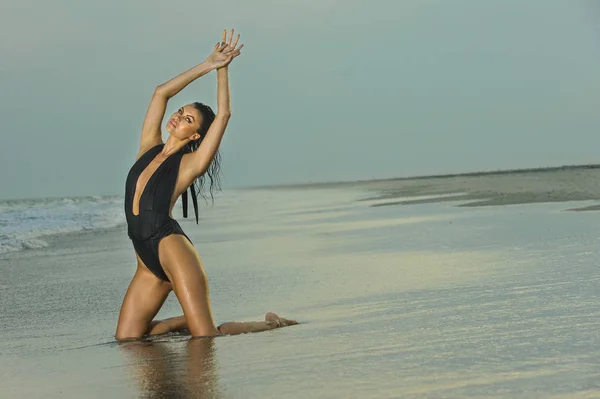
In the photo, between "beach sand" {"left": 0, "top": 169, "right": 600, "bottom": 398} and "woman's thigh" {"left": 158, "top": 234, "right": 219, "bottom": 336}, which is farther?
"woman's thigh" {"left": 158, "top": 234, "right": 219, "bottom": 336}

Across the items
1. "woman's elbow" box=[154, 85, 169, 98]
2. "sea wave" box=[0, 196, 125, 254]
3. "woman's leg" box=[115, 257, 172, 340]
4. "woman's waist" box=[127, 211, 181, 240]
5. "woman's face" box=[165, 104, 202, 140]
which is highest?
"woman's elbow" box=[154, 85, 169, 98]

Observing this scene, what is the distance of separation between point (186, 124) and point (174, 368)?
209 centimetres

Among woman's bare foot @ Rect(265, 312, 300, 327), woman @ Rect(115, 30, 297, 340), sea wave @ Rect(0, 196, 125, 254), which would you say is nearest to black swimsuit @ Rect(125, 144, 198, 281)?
woman @ Rect(115, 30, 297, 340)

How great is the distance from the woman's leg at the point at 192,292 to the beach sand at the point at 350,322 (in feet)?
0.62

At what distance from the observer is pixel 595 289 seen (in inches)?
241

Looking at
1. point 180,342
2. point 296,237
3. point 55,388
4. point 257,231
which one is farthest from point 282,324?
point 257,231

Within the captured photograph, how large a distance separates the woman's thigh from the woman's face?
2.07ft

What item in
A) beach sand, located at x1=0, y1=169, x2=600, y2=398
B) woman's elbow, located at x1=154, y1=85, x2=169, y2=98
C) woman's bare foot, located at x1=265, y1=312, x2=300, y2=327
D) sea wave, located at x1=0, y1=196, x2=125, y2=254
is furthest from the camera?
sea wave, located at x1=0, y1=196, x2=125, y2=254

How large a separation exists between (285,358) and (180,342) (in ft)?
3.75

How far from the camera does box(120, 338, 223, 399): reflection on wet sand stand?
401 cm

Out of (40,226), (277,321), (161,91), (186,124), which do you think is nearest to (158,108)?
(161,91)

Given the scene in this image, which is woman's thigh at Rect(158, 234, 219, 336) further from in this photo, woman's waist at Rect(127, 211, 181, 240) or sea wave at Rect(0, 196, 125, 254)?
sea wave at Rect(0, 196, 125, 254)

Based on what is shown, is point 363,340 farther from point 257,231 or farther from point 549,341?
point 257,231

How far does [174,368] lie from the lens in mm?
4602
